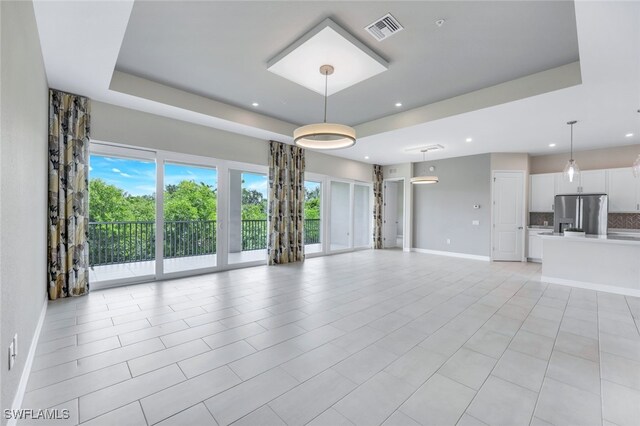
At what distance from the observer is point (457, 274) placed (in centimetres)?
555

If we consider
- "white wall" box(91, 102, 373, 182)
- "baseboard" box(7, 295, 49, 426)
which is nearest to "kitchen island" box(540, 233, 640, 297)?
"white wall" box(91, 102, 373, 182)

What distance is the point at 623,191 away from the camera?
605cm

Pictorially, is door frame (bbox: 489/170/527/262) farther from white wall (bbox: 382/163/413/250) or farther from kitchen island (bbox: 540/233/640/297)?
white wall (bbox: 382/163/413/250)

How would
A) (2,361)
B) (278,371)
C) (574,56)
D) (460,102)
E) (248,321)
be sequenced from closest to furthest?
(2,361) → (278,371) → (248,321) → (574,56) → (460,102)

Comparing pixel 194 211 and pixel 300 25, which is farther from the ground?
pixel 300 25

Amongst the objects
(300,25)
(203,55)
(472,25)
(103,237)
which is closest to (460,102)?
(472,25)

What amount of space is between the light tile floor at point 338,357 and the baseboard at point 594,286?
393mm

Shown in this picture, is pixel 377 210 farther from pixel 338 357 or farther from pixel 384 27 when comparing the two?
pixel 338 357

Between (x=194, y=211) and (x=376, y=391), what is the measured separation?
4878 millimetres

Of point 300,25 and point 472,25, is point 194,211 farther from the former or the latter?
point 472,25

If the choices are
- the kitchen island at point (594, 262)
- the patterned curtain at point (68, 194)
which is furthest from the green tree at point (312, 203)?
the kitchen island at point (594, 262)

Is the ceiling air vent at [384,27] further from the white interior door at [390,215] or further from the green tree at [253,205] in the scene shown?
the white interior door at [390,215]

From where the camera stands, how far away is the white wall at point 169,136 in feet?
13.7

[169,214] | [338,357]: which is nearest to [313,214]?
[169,214]
